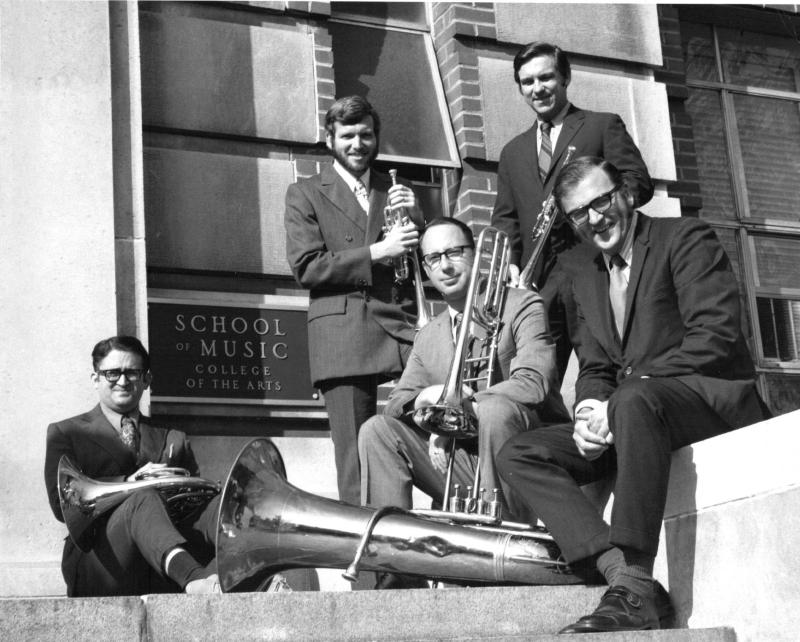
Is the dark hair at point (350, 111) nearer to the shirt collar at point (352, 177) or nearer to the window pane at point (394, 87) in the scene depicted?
the shirt collar at point (352, 177)

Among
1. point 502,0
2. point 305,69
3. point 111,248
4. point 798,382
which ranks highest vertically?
point 502,0

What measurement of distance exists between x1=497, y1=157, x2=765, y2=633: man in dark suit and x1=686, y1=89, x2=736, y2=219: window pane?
4033 millimetres

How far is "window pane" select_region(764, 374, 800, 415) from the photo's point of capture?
8.88 metres

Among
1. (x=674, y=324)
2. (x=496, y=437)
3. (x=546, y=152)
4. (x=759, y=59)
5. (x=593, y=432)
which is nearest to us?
(x=593, y=432)

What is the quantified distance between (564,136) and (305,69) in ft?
6.17

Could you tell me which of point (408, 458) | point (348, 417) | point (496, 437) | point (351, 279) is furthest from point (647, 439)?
point (351, 279)

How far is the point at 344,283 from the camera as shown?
6.14 meters

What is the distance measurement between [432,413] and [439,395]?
75 mm

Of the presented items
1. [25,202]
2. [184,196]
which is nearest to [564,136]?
[184,196]

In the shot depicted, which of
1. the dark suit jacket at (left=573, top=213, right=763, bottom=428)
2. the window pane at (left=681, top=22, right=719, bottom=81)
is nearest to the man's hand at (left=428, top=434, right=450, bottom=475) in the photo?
the dark suit jacket at (left=573, top=213, right=763, bottom=428)

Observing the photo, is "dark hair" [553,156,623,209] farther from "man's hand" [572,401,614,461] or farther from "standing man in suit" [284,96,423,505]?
"standing man in suit" [284,96,423,505]

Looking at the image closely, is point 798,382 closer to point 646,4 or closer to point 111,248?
point 646,4

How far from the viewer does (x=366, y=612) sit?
418cm

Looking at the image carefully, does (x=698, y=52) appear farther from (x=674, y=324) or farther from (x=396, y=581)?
(x=396, y=581)
